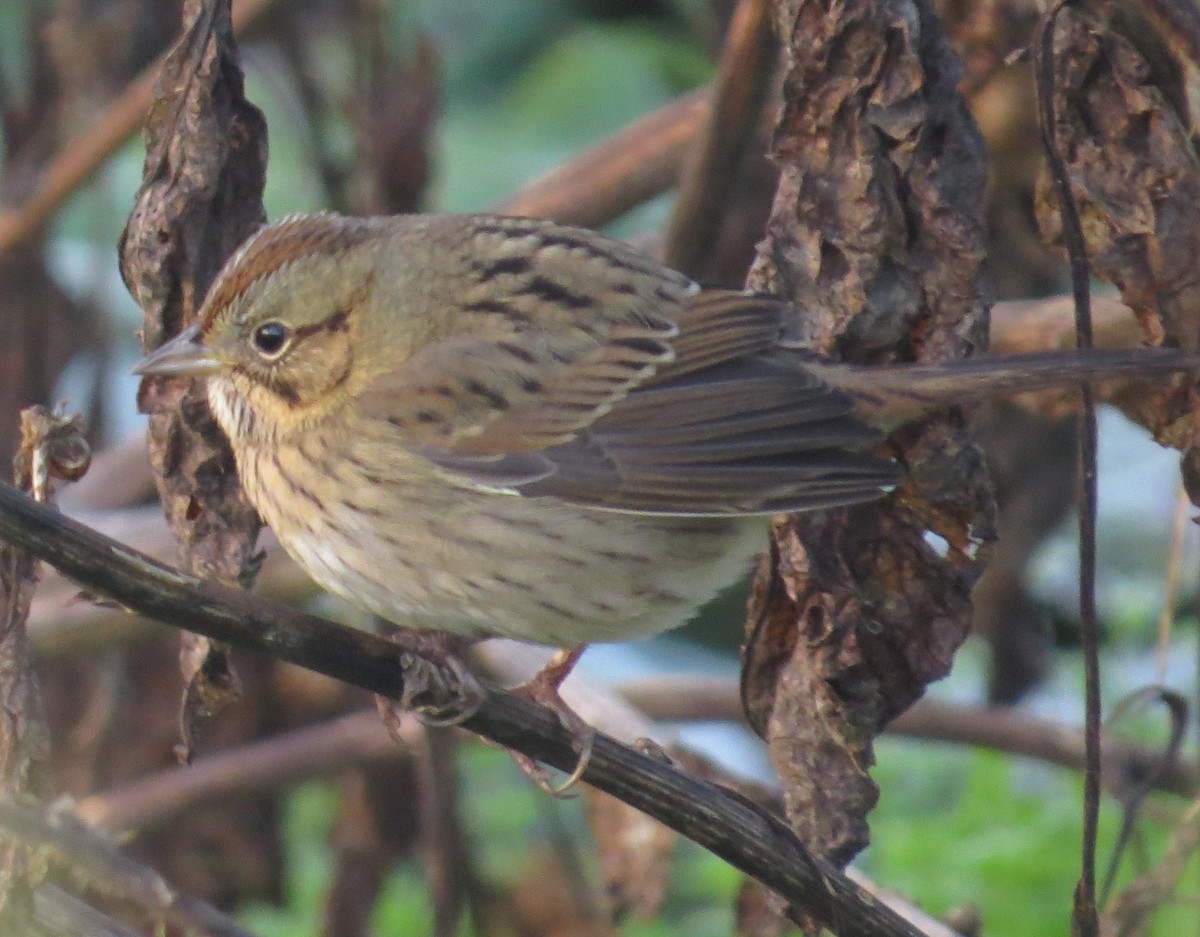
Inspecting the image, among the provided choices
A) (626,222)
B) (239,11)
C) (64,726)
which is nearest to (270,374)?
(239,11)

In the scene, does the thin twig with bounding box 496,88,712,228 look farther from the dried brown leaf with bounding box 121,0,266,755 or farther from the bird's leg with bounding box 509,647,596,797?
the dried brown leaf with bounding box 121,0,266,755

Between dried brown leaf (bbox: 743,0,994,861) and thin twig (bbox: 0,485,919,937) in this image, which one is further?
dried brown leaf (bbox: 743,0,994,861)

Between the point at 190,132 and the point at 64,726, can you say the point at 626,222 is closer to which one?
the point at 64,726

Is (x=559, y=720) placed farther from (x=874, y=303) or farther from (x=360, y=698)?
(x=360, y=698)

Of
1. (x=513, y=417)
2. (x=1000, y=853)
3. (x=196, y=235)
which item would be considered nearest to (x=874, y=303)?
(x=513, y=417)

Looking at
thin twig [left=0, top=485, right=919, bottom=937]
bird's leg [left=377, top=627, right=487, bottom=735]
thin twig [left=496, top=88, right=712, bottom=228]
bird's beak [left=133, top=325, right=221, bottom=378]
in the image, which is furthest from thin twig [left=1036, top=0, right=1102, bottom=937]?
thin twig [left=496, top=88, right=712, bottom=228]

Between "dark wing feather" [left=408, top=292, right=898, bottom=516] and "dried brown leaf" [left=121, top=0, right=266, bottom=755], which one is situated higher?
"dark wing feather" [left=408, top=292, right=898, bottom=516]
